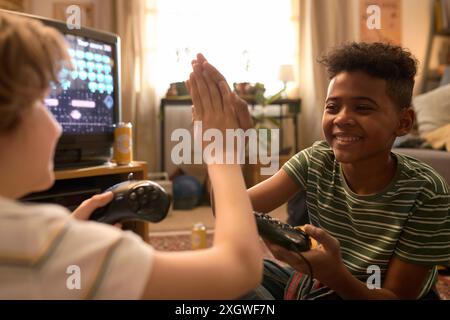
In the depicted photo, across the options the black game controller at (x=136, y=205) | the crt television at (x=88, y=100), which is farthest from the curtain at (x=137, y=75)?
the black game controller at (x=136, y=205)

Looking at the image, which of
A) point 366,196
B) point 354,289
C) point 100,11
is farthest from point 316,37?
point 354,289

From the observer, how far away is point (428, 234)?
0.87 metres

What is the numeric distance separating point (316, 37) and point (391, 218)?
10.7 ft

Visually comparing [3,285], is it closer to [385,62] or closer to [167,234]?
[385,62]

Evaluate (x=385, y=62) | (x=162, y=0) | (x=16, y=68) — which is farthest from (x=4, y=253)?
(x=162, y=0)

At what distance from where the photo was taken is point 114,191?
31.0 inches

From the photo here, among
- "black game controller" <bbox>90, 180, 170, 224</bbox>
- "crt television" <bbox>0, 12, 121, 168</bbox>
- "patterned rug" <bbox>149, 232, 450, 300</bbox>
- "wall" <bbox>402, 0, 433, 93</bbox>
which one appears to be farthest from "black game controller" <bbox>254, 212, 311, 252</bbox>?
"wall" <bbox>402, 0, 433, 93</bbox>

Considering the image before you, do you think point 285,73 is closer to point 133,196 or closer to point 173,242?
point 173,242

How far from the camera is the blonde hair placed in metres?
0.42

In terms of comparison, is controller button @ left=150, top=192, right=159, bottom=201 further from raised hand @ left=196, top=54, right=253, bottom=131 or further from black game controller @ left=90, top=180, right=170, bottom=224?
raised hand @ left=196, top=54, right=253, bottom=131

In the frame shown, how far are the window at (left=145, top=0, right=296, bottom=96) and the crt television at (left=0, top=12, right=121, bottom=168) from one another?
195 cm

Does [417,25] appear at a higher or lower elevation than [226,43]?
higher

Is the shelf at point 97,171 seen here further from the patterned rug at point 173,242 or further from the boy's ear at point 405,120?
the boy's ear at point 405,120

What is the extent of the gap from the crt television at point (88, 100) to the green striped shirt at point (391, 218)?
996 mm
